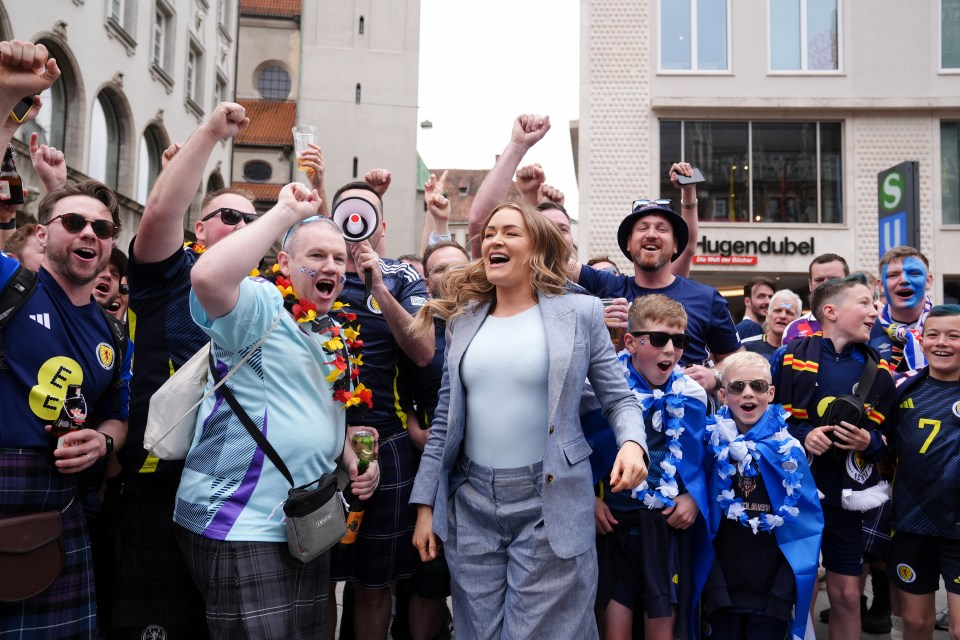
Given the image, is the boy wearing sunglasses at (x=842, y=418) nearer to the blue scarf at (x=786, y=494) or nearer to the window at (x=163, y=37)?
the blue scarf at (x=786, y=494)

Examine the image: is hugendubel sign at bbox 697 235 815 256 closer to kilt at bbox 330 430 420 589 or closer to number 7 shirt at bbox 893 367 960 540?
number 7 shirt at bbox 893 367 960 540

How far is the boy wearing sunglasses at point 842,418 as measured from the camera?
409 cm

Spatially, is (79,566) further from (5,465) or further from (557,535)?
(557,535)

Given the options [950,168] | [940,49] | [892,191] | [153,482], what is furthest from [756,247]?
[153,482]

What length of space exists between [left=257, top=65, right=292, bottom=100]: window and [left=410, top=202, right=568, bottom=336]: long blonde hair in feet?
130

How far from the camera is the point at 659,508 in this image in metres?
3.54

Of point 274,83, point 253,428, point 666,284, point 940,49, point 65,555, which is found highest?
point 274,83

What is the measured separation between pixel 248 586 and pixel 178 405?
0.71 metres

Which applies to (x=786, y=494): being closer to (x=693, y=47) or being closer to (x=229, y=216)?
(x=229, y=216)

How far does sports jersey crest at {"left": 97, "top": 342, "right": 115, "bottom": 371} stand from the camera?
125 inches

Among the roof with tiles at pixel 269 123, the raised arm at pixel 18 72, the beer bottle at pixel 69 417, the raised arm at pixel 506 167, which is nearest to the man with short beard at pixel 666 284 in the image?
the raised arm at pixel 506 167

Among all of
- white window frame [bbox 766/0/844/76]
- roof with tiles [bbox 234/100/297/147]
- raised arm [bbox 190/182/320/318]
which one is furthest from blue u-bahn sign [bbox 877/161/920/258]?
roof with tiles [bbox 234/100/297/147]

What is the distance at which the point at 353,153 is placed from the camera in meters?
36.6

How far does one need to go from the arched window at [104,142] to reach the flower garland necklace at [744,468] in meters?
19.3
